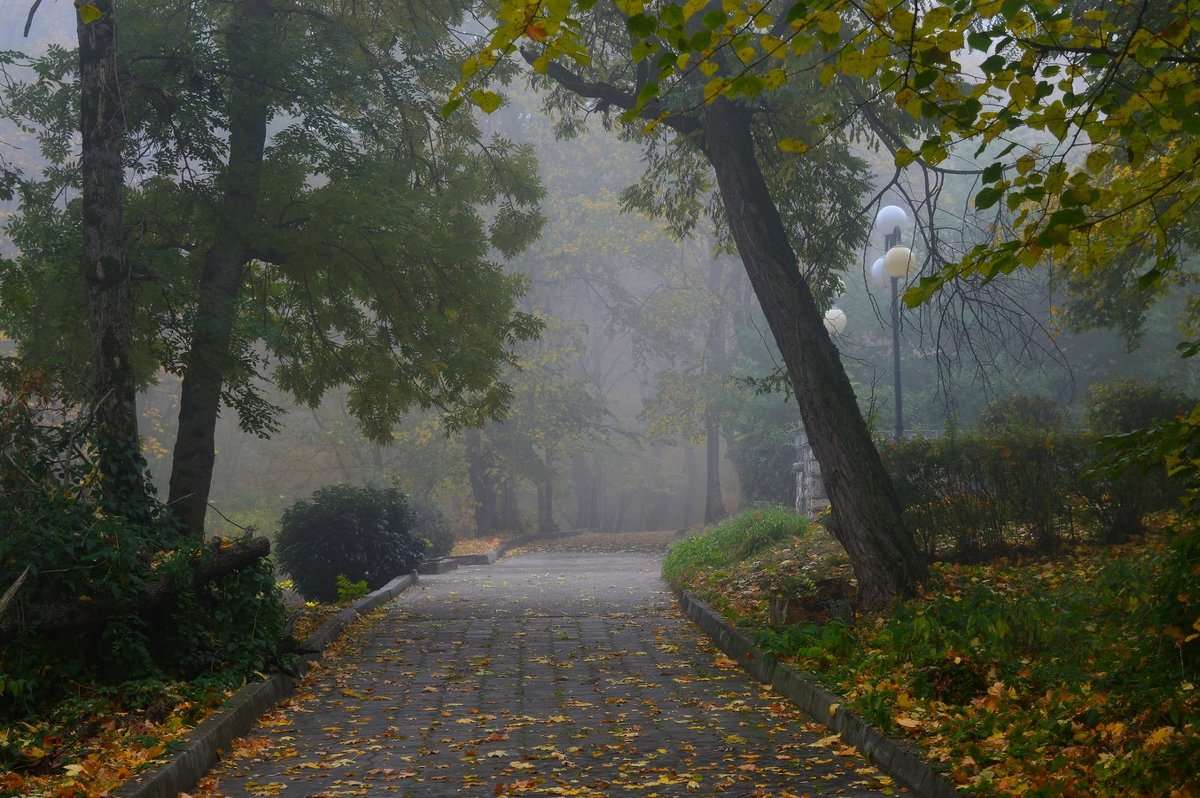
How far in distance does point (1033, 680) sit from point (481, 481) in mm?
31777

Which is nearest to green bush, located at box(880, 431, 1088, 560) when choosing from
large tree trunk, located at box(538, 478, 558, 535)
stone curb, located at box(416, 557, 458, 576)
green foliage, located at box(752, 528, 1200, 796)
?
green foliage, located at box(752, 528, 1200, 796)

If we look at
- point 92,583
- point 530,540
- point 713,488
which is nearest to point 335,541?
point 92,583

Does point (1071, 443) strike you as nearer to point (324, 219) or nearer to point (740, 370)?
point (324, 219)

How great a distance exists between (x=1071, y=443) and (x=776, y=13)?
639 centimetres

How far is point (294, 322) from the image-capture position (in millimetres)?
16297

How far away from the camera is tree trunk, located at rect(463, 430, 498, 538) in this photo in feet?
123

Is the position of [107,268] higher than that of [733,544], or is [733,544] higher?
[107,268]

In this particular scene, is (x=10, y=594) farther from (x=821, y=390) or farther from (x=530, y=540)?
(x=530, y=540)

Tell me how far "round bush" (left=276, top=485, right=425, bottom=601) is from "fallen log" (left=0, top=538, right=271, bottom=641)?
7.46 m

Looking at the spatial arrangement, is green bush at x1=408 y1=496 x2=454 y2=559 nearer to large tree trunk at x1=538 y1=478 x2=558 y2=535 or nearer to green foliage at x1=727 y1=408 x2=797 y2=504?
green foliage at x1=727 y1=408 x2=797 y2=504

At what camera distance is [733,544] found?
20734mm

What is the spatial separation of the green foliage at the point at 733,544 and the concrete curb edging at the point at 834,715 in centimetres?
659

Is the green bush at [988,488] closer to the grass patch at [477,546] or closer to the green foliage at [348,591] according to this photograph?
the green foliage at [348,591]

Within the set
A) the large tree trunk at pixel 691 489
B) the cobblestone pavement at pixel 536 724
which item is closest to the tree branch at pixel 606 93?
the cobblestone pavement at pixel 536 724
